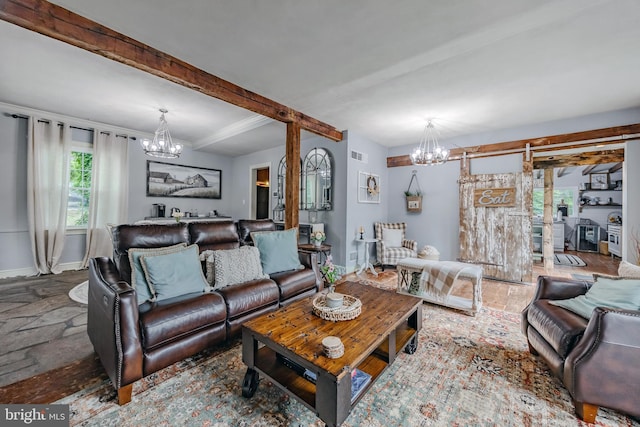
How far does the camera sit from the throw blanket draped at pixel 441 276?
9.46ft

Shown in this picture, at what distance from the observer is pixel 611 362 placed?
1326 mm

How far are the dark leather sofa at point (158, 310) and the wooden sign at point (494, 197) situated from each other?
3.65 metres

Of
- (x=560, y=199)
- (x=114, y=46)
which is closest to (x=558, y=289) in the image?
(x=114, y=46)

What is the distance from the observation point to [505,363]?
76.4 inches

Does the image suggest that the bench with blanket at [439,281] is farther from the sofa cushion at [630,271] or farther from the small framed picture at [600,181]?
the small framed picture at [600,181]

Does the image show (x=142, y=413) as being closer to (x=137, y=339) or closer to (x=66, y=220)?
(x=137, y=339)

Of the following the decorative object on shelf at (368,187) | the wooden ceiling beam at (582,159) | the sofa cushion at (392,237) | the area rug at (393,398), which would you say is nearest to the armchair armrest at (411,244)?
the sofa cushion at (392,237)

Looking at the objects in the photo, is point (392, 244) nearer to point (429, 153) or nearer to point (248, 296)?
point (429, 153)

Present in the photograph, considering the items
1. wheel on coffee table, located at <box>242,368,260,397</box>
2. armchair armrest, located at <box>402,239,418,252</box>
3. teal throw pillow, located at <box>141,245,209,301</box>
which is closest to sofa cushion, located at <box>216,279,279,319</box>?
teal throw pillow, located at <box>141,245,209,301</box>

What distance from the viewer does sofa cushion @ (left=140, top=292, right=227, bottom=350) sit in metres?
1.64

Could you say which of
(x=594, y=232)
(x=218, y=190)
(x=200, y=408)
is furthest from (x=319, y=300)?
(x=594, y=232)

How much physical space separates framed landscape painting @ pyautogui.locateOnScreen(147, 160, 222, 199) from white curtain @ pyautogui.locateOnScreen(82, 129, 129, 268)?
547 mm

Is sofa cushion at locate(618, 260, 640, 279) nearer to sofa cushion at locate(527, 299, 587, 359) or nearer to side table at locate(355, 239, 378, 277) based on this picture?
sofa cushion at locate(527, 299, 587, 359)

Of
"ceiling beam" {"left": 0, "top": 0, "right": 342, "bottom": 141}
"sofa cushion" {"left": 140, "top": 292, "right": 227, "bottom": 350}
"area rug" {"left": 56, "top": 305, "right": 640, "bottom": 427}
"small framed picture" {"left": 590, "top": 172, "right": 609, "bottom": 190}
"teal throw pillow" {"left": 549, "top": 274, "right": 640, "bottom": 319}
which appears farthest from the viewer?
"small framed picture" {"left": 590, "top": 172, "right": 609, "bottom": 190}
